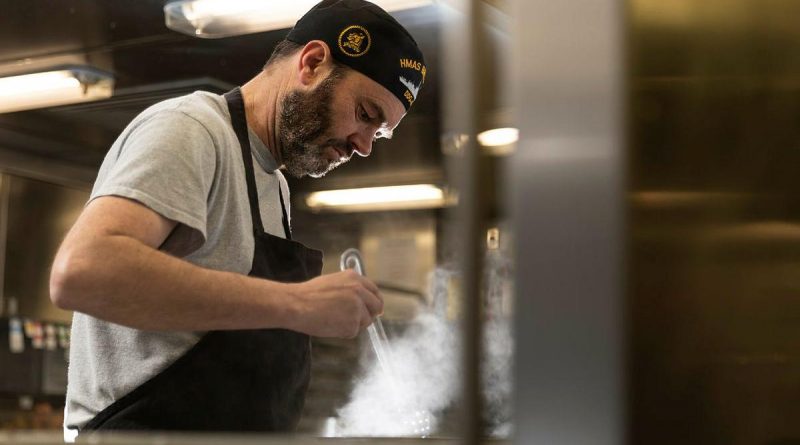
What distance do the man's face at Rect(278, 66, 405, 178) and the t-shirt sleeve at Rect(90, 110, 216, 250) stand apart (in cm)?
25

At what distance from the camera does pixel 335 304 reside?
1.22m

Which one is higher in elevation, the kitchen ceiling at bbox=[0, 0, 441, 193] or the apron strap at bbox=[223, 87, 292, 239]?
the kitchen ceiling at bbox=[0, 0, 441, 193]

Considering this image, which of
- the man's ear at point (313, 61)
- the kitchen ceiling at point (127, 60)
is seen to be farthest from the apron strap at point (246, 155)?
the kitchen ceiling at point (127, 60)

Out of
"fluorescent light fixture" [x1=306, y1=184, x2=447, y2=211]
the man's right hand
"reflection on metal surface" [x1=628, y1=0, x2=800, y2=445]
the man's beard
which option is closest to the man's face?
the man's beard

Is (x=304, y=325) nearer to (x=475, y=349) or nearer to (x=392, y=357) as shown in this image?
(x=475, y=349)

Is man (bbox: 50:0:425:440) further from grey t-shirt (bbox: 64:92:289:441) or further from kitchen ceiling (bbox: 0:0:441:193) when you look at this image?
kitchen ceiling (bbox: 0:0:441:193)

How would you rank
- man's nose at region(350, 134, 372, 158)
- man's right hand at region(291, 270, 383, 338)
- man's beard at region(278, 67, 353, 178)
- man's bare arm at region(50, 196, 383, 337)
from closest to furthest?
1. man's bare arm at region(50, 196, 383, 337)
2. man's right hand at region(291, 270, 383, 338)
3. man's beard at region(278, 67, 353, 178)
4. man's nose at region(350, 134, 372, 158)

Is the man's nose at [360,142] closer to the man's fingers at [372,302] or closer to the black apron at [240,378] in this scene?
the black apron at [240,378]

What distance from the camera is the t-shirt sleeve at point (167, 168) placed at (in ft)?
3.76

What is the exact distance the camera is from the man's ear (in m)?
1.55

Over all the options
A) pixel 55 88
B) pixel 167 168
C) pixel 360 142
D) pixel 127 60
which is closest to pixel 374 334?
pixel 127 60

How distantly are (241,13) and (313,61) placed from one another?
0.66 m

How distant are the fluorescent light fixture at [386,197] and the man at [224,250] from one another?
6.80 feet

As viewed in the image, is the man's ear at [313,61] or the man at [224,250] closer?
the man at [224,250]
